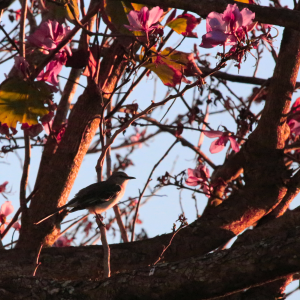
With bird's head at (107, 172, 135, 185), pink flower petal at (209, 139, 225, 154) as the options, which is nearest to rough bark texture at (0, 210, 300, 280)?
pink flower petal at (209, 139, 225, 154)

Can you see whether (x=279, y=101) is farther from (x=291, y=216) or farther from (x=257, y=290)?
(x=257, y=290)

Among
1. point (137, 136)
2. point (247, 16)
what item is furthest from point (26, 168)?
point (137, 136)

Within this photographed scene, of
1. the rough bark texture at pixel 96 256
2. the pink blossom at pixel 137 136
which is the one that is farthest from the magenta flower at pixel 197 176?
the pink blossom at pixel 137 136

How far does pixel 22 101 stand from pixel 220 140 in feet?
5.67

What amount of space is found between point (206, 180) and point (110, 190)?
38.9 inches

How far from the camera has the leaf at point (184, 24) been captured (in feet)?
8.93

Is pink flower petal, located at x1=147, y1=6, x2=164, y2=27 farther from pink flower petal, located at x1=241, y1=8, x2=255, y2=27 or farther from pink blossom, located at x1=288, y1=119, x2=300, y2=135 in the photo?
pink blossom, located at x1=288, y1=119, x2=300, y2=135

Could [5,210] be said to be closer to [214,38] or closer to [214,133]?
[214,133]

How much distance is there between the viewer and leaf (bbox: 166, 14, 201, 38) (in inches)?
107

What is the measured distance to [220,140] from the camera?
3.72 metres

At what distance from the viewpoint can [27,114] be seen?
3166 mm

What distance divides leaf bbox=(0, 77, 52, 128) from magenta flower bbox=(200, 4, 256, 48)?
53.7 inches

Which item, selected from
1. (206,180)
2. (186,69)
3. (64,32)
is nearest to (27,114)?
(64,32)

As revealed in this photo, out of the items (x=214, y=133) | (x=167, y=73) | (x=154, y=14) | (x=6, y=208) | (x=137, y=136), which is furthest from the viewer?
(x=137, y=136)
